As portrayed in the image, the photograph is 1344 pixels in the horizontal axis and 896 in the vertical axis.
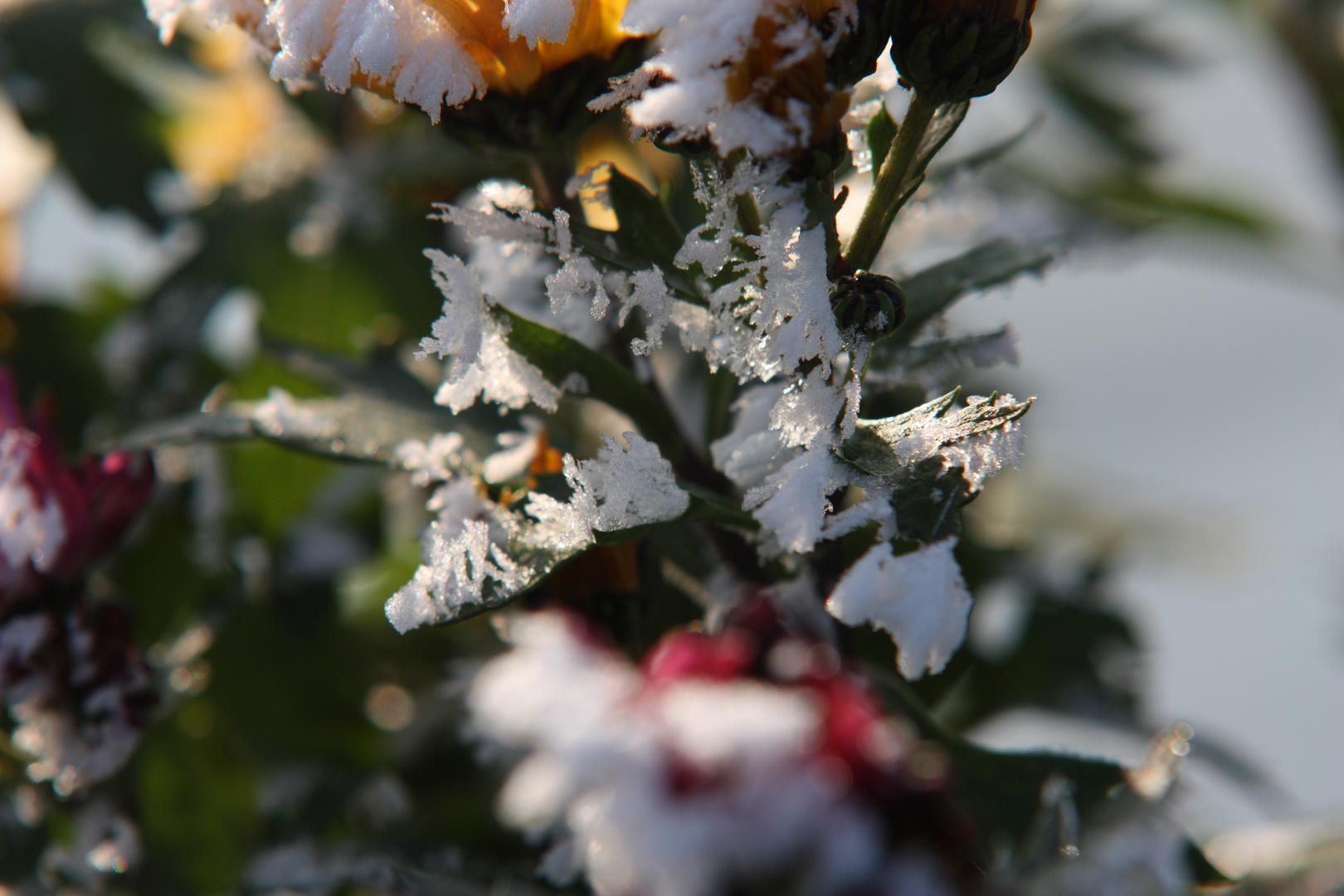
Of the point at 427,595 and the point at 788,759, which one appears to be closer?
the point at 788,759

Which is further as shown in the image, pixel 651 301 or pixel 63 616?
pixel 63 616

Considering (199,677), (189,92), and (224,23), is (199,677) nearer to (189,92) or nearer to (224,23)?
(224,23)

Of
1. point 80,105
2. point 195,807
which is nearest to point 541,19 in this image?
point 195,807

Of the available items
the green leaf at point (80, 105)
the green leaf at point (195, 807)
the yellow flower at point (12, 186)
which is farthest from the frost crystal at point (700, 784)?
the yellow flower at point (12, 186)

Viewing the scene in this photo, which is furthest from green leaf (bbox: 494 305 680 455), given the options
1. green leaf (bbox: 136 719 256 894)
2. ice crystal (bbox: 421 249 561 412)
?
green leaf (bbox: 136 719 256 894)

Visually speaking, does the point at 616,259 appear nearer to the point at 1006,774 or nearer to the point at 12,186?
the point at 1006,774

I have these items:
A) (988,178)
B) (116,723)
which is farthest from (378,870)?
(988,178)

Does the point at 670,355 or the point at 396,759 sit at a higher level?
the point at 670,355

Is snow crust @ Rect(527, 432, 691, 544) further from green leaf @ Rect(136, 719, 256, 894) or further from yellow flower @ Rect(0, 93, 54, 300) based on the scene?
yellow flower @ Rect(0, 93, 54, 300)
